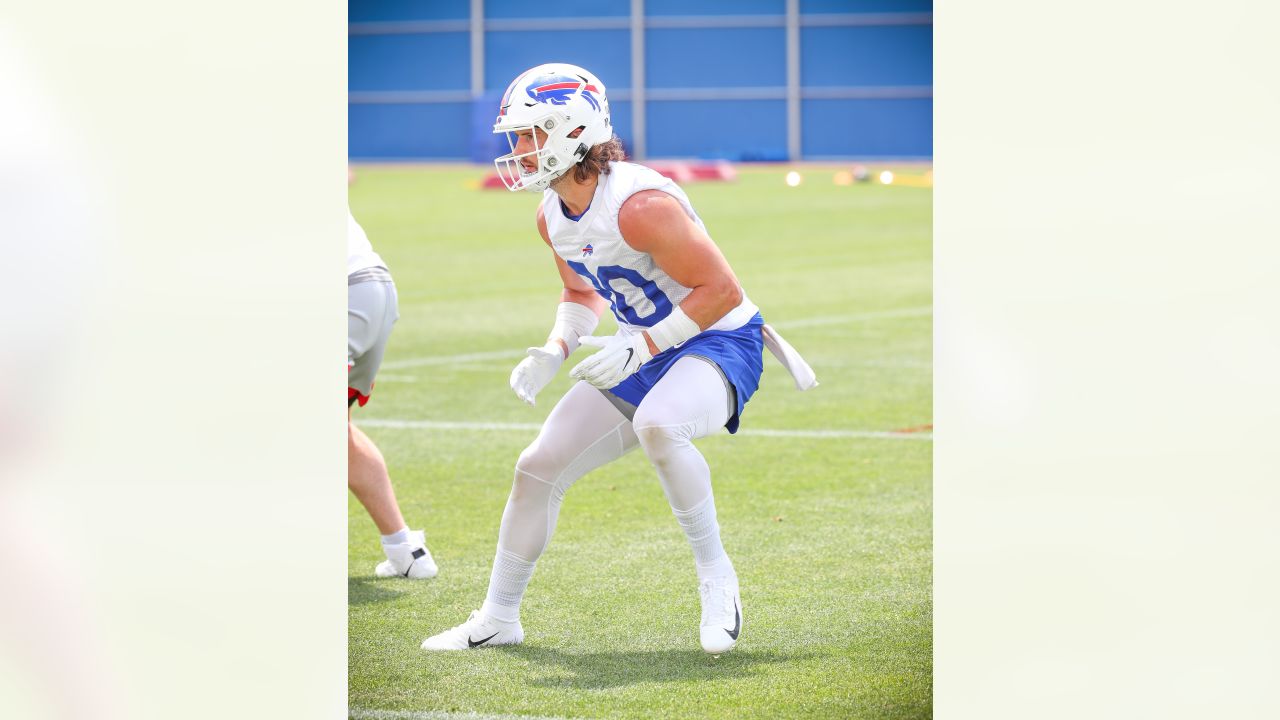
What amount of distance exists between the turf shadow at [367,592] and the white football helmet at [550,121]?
1622mm

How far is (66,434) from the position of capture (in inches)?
138

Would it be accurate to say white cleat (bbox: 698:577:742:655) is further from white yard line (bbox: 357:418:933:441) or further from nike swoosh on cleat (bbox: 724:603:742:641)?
white yard line (bbox: 357:418:933:441)

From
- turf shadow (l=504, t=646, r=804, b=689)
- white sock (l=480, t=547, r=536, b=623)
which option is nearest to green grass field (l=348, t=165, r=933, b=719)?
turf shadow (l=504, t=646, r=804, b=689)

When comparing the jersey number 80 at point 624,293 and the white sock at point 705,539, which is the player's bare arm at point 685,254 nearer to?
the jersey number 80 at point 624,293

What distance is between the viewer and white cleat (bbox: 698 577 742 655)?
4.74 meters

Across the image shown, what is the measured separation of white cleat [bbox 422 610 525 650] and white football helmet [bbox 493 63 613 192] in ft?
4.06

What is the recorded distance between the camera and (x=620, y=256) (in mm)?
4816

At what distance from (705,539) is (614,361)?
57cm

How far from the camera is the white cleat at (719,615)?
474 centimetres

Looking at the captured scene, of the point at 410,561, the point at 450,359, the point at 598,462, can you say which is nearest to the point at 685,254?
the point at 598,462

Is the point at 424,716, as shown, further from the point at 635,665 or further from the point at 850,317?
the point at 850,317

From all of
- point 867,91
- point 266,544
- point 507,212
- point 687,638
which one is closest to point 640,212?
point 687,638

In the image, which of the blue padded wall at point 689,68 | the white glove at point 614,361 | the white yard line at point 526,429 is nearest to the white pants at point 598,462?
the white glove at point 614,361
